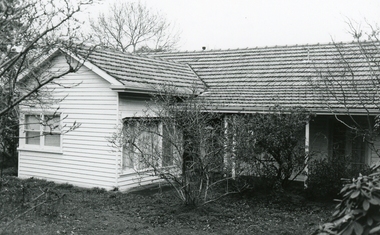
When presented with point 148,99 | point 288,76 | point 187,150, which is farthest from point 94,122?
point 288,76

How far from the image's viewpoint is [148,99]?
13852 mm

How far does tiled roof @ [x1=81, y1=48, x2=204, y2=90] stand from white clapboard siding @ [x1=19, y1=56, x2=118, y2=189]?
556 millimetres

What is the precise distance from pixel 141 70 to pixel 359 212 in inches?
493

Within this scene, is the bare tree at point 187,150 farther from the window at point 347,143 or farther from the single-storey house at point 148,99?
the window at point 347,143

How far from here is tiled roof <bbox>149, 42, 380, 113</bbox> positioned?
12.4 m

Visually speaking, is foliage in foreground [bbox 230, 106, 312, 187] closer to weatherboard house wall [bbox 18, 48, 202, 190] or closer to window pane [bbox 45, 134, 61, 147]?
weatherboard house wall [bbox 18, 48, 202, 190]

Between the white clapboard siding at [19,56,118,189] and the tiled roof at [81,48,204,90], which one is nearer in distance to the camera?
Result: the white clapboard siding at [19,56,118,189]

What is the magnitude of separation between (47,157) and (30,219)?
517 centimetres

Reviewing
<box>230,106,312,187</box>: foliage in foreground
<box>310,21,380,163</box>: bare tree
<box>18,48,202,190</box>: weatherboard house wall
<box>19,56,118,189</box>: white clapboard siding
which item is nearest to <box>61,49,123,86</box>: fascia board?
<box>18,48,202,190</box>: weatherboard house wall

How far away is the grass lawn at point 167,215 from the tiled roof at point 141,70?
3.49 meters

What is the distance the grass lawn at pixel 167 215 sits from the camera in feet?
28.2

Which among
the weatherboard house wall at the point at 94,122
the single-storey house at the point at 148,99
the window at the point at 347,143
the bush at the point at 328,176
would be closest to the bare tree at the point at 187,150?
the single-storey house at the point at 148,99

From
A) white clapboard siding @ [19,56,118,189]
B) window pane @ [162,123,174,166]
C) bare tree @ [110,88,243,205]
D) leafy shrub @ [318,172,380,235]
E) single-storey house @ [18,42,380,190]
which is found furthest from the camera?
white clapboard siding @ [19,56,118,189]

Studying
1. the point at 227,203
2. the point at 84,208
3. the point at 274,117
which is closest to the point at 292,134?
the point at 274,117
